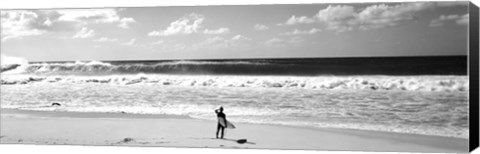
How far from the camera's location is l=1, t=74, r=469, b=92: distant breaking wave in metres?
7.05

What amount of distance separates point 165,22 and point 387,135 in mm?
2447

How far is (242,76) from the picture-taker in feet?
24.7

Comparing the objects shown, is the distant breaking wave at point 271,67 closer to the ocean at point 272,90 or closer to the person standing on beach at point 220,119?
the ocean at point 272,90

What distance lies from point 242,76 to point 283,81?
0.42 m

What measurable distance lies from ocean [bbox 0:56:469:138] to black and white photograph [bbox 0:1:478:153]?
11mm

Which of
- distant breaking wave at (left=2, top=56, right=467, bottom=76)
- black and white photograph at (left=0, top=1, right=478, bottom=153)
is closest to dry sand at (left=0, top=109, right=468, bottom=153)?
black and white photograph at (left=0, top=1, right=478, bottom=153)

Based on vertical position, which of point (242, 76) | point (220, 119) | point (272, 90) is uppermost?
point (242, 76)

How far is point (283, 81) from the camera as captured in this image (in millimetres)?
7609

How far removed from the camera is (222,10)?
752 centimetres

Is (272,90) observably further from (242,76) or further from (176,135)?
(176,135)

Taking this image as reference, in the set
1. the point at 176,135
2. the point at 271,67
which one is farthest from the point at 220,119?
the point at 271,67

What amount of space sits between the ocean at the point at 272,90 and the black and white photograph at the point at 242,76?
0.03 ft

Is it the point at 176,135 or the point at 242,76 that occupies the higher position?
the point at 242,76

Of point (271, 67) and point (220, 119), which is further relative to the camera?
point (271, 67)
